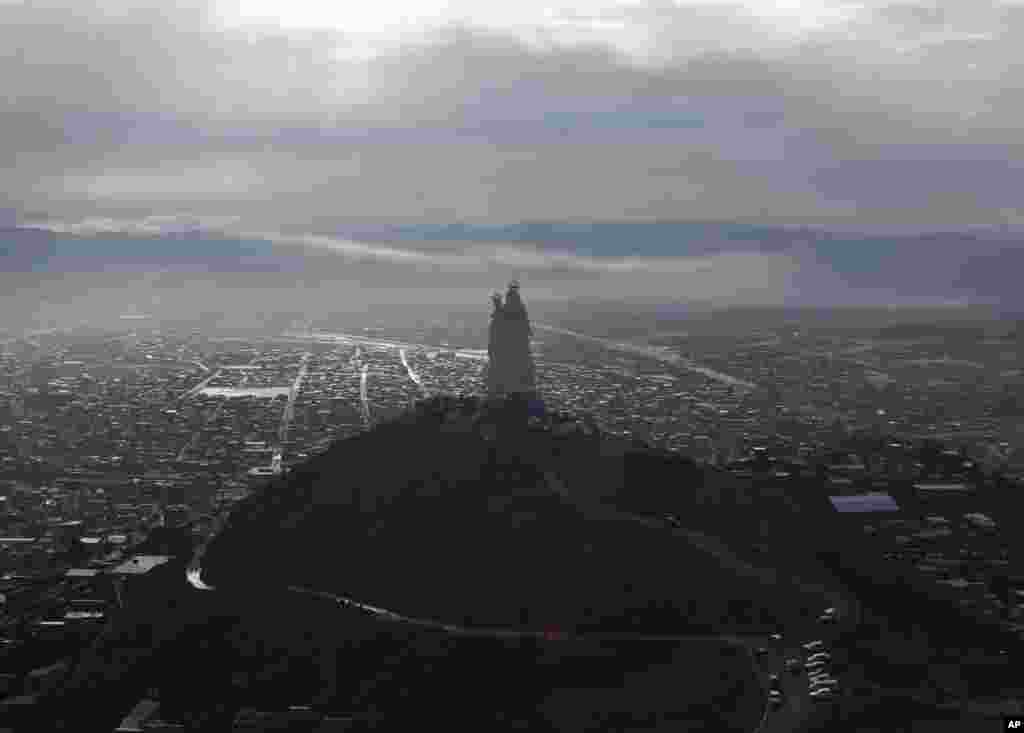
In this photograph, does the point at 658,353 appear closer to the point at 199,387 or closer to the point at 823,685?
the point at 199,387

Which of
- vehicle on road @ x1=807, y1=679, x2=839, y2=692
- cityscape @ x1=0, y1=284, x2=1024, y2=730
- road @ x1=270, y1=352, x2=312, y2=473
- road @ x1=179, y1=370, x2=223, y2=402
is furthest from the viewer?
road @ x1=179, y1=370, x2=223, y2=402

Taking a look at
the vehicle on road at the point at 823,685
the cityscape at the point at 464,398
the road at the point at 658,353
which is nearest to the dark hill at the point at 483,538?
the cityscape at the point at 464,398

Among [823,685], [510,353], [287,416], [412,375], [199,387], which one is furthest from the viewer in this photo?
[412,375]

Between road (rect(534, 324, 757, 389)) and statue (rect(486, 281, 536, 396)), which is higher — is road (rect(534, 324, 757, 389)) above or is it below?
below

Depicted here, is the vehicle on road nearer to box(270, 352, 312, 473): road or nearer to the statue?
the statue

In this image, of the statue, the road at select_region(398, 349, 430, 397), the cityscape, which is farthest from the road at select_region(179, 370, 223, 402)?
the statue

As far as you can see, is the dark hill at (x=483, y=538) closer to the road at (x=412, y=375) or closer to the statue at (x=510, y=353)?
the statue at (x=510, y=353)

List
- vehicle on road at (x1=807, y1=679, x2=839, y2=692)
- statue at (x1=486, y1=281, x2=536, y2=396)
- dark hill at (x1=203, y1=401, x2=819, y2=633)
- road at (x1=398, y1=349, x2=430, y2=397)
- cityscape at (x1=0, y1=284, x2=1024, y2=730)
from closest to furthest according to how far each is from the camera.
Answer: vehicle on road at (x1=807, y1=679, x2=839, y2=692) < dark hill at (x1=203, y1=401, x2=819, y2=633) < cityscape at (x1=0, y1=284, x2=1024, y2=730) < statue at (x1=486, y1=281, x2=536, y2=396) < road at (x1=398, y1=349, x2=430, y2=397)

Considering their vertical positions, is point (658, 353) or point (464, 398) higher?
point (464, 398)

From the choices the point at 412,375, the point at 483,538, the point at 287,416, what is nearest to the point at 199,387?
the point at 412,375
